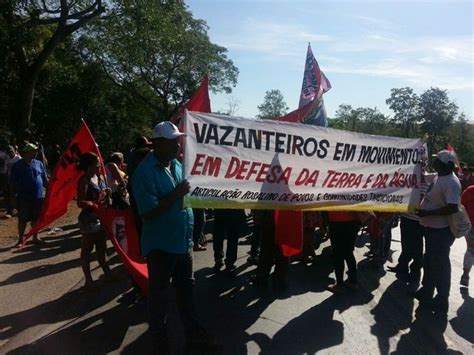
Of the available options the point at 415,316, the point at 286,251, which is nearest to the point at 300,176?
the point at 286,251

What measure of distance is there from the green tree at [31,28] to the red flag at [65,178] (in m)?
10.5

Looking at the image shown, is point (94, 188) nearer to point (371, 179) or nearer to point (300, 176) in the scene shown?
point (300, 176)

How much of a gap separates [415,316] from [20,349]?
3929 millimetres

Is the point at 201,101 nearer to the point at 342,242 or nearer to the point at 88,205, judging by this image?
the point at 88,205

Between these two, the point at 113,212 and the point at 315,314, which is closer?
the point at 315,314

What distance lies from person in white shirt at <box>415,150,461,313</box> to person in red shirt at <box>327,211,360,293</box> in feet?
2.58

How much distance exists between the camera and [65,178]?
5.84 metres

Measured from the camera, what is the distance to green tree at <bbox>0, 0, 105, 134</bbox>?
47.6 ft

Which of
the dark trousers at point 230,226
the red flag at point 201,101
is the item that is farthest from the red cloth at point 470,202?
the red flag at point 201,101

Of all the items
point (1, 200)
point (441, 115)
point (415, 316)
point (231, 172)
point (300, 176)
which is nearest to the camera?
point (231, 172)

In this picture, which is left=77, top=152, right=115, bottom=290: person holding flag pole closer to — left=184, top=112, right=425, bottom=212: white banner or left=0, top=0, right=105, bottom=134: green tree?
left=184, top=112, right=425, bottom=212: white banner

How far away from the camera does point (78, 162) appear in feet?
18.9

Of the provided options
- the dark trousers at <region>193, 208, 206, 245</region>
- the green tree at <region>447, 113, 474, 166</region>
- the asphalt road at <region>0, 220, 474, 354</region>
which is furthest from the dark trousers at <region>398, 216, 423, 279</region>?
the green tree at <region>447, 113, 474, 166</region>

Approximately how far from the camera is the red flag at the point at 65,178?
5.74 m
